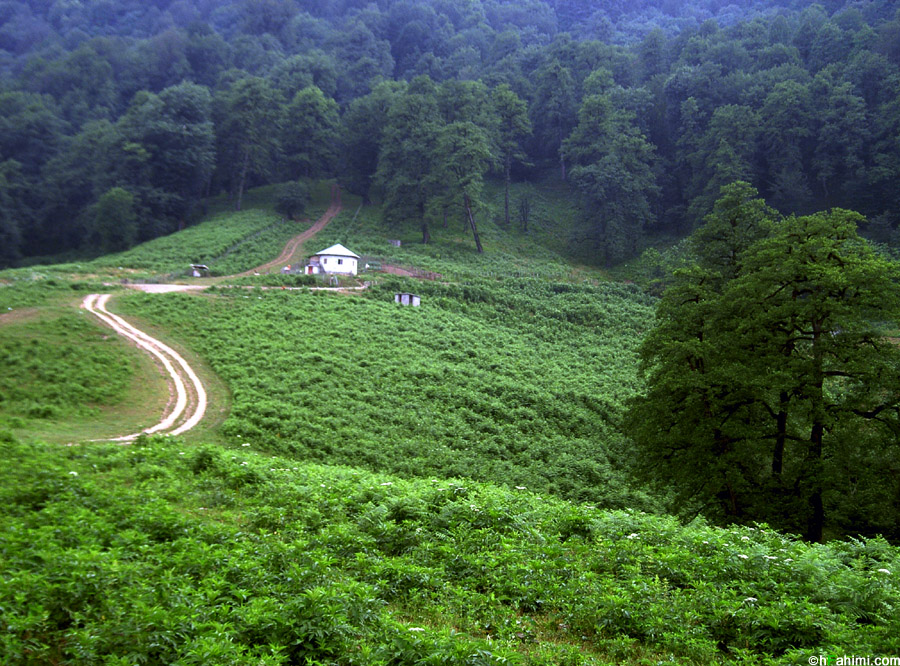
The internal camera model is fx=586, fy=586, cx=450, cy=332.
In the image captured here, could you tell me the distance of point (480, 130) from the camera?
181 feet

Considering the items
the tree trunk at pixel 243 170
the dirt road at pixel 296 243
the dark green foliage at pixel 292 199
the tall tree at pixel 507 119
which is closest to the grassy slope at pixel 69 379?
the dirt road at pixel 296 243

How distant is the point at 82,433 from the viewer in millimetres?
15094

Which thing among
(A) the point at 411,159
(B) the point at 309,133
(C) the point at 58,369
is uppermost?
(B) the point at 309,133

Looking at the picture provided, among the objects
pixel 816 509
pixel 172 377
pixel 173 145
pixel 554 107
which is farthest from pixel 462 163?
pixel 816 509

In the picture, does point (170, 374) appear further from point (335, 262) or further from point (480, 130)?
point (480, 130)

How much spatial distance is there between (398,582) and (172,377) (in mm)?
15866

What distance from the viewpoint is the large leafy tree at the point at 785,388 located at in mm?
13680

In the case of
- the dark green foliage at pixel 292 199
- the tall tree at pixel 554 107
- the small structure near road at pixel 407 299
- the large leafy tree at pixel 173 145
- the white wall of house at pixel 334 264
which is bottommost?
the small structure near road at pixel 407 299

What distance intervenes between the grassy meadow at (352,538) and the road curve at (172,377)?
0.61 meters

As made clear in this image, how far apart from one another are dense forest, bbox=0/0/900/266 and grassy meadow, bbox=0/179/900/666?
1310 inches

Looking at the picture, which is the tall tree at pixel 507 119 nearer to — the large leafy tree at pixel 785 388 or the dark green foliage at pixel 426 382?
the dark green foliage at pixel 426 382

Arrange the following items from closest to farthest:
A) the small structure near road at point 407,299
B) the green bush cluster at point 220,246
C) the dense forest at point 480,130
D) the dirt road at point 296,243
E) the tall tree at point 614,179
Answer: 1. the small structure near road at point 407,299
2. the green bush cluster at point 220,246
3. the dirt road at point 296,243
4. the dense forest at point 480,130
5. the tall tree at point 614,179

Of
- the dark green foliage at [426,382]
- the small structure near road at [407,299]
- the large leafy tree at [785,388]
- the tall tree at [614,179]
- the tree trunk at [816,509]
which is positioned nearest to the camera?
the tree trunk at [816,509]

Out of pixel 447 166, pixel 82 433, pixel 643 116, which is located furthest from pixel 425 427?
pixel 643 116
